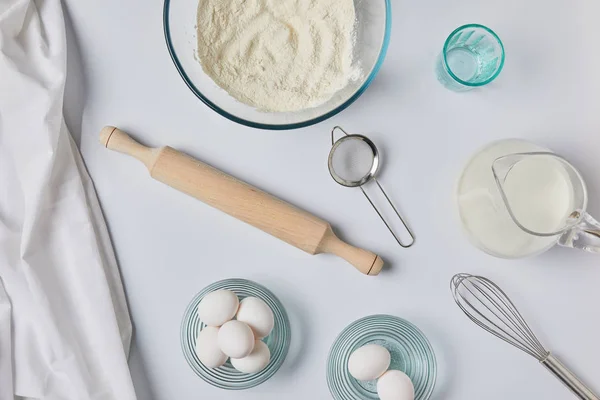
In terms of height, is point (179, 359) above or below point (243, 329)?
below

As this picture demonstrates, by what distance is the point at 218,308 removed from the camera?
1.01 m

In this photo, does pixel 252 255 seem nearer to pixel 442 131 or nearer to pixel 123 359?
pixel 123 359

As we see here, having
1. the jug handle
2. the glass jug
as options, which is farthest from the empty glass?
the jug handle

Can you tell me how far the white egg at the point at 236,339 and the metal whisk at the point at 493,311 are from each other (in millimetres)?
375

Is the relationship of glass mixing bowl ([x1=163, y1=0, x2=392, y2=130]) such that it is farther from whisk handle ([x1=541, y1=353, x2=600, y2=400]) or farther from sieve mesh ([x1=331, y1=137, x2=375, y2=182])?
whisk handle ([x1=541, y1=353, x2=600, y2=400])

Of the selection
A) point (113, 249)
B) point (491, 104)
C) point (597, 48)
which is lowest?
point (113, 249)

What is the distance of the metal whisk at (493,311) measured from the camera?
1093mm

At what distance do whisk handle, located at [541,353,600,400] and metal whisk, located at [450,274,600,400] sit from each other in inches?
0.7

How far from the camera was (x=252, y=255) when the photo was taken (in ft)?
3.64

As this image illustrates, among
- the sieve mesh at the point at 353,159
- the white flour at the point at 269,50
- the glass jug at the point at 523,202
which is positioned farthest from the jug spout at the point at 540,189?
the white flour at the point at 269,50

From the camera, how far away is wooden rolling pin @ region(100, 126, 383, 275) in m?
1.05

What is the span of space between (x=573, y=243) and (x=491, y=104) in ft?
0.94

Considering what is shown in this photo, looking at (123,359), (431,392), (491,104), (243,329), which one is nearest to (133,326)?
(123,359)

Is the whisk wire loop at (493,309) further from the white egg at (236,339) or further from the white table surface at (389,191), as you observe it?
the white egg at (236,339)
